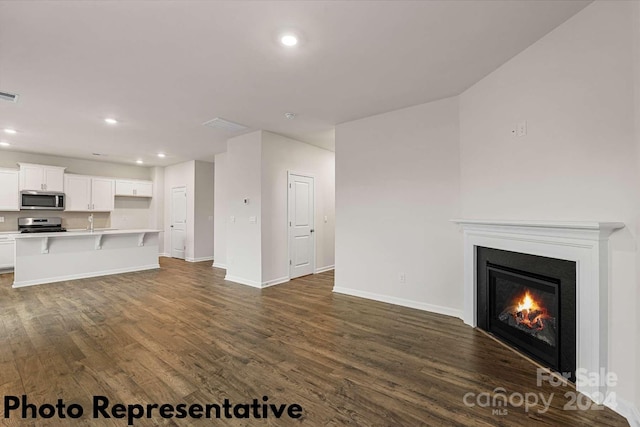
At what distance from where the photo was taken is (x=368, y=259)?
431 cm

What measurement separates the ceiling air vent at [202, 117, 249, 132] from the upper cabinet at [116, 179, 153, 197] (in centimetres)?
491

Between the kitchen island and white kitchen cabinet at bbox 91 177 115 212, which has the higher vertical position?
white kitchen cabinet at bbox 91 177 115 212

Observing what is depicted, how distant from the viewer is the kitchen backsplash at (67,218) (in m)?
6.42

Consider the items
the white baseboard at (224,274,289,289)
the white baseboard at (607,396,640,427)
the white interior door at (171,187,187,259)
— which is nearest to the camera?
the white baseboard at (607,396,640,427)

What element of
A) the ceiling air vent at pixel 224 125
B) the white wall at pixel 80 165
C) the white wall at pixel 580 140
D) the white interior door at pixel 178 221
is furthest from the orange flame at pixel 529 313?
the white wall at pixel 80 165

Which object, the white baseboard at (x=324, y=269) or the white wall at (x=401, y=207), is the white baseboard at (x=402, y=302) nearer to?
the white wall at (x=401, y=207)

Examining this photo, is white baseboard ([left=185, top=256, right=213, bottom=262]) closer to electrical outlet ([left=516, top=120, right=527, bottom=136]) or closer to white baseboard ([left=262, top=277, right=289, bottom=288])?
white baseboard ([left=262, top=277, right=289, bottom=288])

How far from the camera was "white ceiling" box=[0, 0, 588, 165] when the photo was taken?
2.05m

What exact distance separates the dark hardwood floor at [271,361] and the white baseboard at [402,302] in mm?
122

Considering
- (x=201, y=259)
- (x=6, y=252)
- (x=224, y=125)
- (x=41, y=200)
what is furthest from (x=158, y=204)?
(x=224, y=125)

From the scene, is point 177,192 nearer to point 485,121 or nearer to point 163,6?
point 163,6

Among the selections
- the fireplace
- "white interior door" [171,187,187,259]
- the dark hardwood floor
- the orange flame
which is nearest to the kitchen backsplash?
"white interior door" [171,187,187,259]

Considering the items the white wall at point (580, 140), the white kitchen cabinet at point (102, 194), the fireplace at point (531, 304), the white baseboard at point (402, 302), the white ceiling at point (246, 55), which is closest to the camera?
the white wall at point (580, 140)

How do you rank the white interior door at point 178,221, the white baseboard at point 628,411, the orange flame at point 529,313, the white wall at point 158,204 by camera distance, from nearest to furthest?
1. the white baseboard at point 628,411
2. the orange flame at point 529,313
3. the white interior door at point 178,221
4. the white wall at point 158,204
